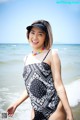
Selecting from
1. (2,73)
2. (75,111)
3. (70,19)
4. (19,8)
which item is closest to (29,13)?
(19,8)

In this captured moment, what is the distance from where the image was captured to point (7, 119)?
7.08 feet

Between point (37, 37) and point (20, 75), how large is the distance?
0.45m

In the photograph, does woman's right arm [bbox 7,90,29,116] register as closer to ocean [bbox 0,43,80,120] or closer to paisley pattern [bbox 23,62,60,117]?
ocean [bbox 0,43,80,120]

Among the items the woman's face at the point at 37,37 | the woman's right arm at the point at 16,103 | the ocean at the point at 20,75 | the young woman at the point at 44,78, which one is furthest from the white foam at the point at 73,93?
the woman's face at the point at 37,37

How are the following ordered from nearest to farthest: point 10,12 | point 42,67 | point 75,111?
point 42,67, point 75,111, point 10,12

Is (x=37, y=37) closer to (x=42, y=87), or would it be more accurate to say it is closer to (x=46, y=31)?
(x=46, y=31)

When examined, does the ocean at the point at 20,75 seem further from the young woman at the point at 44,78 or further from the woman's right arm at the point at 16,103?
the young woman at the point at 44,78

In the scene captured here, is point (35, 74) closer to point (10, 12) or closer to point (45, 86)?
point (45, 86)

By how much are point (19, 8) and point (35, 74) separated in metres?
0.74

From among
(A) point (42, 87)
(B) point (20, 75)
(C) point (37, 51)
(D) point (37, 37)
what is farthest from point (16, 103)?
(D) point (37, 37)

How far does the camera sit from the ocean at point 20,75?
2.12 meters

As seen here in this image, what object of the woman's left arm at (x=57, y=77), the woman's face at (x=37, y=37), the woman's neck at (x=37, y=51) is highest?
the woman's face at (x=37, y=37)

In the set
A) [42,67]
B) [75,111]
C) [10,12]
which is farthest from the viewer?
[10,12]

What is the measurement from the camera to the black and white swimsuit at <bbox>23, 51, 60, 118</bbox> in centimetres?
186
